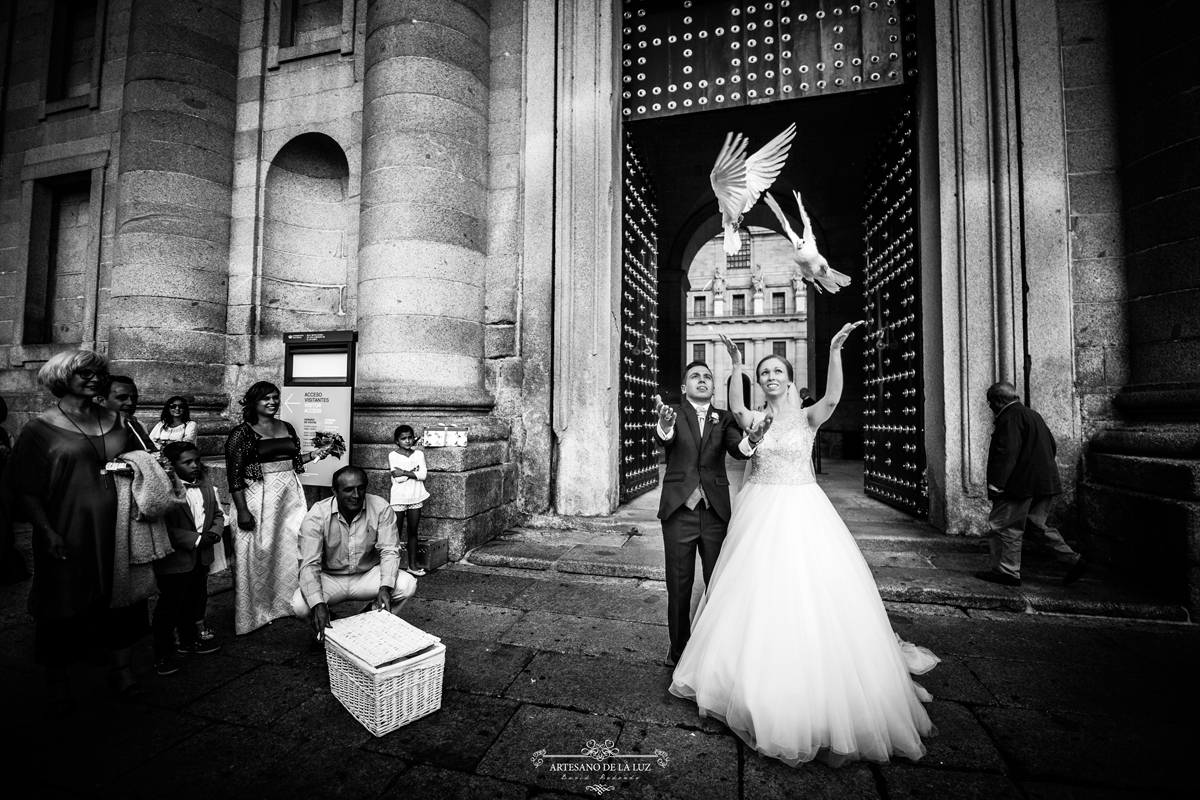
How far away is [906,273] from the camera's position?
6793 mm

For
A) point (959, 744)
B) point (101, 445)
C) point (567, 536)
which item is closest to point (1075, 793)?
point (959, 744)

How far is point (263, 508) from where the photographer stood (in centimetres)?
404

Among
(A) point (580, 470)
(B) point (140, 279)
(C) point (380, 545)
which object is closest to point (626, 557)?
(A) point (580, 470)

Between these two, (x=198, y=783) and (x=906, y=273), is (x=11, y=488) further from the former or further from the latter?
(x=906, y=273)

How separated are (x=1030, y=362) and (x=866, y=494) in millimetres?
3271

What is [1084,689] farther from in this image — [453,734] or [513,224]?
[513,224]

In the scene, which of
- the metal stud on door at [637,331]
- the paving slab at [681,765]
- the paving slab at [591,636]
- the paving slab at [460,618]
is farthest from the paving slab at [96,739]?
the metal stud on door at [637,331]

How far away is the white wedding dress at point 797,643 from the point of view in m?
2.36

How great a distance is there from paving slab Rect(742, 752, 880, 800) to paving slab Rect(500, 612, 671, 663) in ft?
3.51

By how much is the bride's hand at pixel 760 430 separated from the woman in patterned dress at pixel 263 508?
3365 mm

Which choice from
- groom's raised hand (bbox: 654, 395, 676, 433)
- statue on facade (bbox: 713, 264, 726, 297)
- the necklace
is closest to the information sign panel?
the necklace

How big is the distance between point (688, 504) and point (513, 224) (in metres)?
4.69

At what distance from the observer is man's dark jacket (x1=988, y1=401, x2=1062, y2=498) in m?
4.57

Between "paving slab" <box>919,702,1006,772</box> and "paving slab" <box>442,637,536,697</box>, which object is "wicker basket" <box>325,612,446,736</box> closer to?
"paving slab" <box>442,637,536,697</box>
